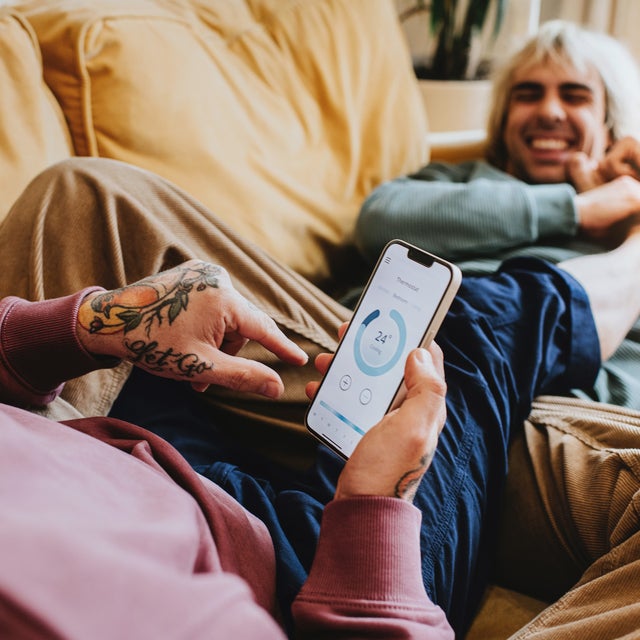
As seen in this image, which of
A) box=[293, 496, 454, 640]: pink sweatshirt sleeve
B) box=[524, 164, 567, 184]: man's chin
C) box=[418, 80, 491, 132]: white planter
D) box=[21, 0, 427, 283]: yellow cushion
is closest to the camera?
box=[293, 496, 454, 640]: pink sweatshirt sleeve

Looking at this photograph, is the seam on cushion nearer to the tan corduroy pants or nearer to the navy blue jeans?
the tan corduroy pants

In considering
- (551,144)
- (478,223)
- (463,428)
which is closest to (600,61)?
(551,144)

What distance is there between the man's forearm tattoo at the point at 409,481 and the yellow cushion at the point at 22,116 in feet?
2.03

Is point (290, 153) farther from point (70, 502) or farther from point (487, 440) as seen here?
point (70, 502)

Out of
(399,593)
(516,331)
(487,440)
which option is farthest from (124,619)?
(516,331)

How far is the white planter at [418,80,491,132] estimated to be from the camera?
2037 millimetres

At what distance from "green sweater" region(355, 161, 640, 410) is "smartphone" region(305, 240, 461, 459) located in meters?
0.46

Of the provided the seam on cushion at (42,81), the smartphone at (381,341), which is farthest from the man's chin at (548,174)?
the seam on cushion at (42,81)

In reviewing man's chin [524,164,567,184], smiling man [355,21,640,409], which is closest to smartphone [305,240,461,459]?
smiling man [355,21,640,409]

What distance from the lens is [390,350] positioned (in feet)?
2.27

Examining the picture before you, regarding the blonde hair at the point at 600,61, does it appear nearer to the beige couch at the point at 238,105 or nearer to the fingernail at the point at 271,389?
the beige couch at the point at 238,105

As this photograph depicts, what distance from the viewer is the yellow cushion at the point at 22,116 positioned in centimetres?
89

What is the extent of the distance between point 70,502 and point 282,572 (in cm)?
25

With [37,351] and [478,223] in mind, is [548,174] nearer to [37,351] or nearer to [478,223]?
[478,223]
